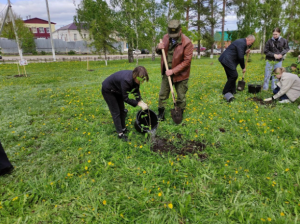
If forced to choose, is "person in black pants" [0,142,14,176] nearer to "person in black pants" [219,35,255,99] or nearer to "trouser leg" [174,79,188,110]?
"trouser leg" [174,79,188,110]

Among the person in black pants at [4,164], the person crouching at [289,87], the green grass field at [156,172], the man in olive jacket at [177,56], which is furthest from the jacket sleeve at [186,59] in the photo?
the person in black pants at [4,164]

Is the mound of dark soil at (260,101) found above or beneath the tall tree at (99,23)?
beneath

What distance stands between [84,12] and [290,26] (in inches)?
724

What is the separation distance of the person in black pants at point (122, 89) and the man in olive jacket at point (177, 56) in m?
0.93

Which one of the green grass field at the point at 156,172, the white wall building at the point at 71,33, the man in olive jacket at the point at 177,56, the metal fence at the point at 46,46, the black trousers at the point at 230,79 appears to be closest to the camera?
the green grass field at the point at 156,172

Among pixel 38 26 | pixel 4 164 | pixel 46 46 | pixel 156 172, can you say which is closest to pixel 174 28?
pixel 156 172

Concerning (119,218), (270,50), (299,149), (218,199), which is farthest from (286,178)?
(270,50)

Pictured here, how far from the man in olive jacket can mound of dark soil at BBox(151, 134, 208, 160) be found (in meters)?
0.91

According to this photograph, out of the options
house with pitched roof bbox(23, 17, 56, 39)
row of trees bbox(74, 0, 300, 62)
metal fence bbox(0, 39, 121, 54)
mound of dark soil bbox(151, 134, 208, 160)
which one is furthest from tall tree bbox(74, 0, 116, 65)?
house with pitched roof bbox(23, 17, 56, 39)

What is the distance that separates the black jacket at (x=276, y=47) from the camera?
5223 mm

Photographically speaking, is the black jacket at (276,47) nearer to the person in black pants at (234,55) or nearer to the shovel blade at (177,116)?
the person in black pants at (234,55)

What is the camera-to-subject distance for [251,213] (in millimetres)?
1938

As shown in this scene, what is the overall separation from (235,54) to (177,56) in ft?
7.45

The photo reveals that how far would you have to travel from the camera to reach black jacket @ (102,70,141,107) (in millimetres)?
2916
